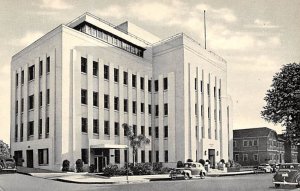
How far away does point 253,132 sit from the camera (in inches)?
3565

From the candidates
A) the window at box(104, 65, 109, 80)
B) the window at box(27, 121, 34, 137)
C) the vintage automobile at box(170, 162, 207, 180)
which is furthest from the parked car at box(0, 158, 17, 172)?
the window at box(104, 65, 109, 80)

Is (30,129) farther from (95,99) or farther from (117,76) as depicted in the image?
(117,76)

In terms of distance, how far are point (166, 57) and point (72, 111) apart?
1823 centimetres

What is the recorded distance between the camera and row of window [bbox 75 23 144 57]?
49656 millimetres

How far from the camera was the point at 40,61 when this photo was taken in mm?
44938

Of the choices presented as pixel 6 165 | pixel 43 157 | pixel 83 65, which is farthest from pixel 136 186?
pixel 83 65

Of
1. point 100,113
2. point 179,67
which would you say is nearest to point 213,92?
Result: point 179,67

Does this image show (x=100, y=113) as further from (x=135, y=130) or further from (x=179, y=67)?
(x=179, y=67)

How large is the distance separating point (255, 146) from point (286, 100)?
45.1m

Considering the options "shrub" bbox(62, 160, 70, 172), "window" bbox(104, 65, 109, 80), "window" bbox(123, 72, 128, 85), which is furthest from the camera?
"window" bbox(123, 72, 128, 85)

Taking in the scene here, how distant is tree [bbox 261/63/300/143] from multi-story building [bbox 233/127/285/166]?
4005 centimetres

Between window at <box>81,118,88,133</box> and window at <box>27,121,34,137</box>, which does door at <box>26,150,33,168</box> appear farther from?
window at <box>81,118,88,133</box>

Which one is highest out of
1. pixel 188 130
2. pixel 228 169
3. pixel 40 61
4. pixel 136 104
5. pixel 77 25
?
pixel 77 25

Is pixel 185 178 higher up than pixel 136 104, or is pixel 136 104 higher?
pixel 136 104
